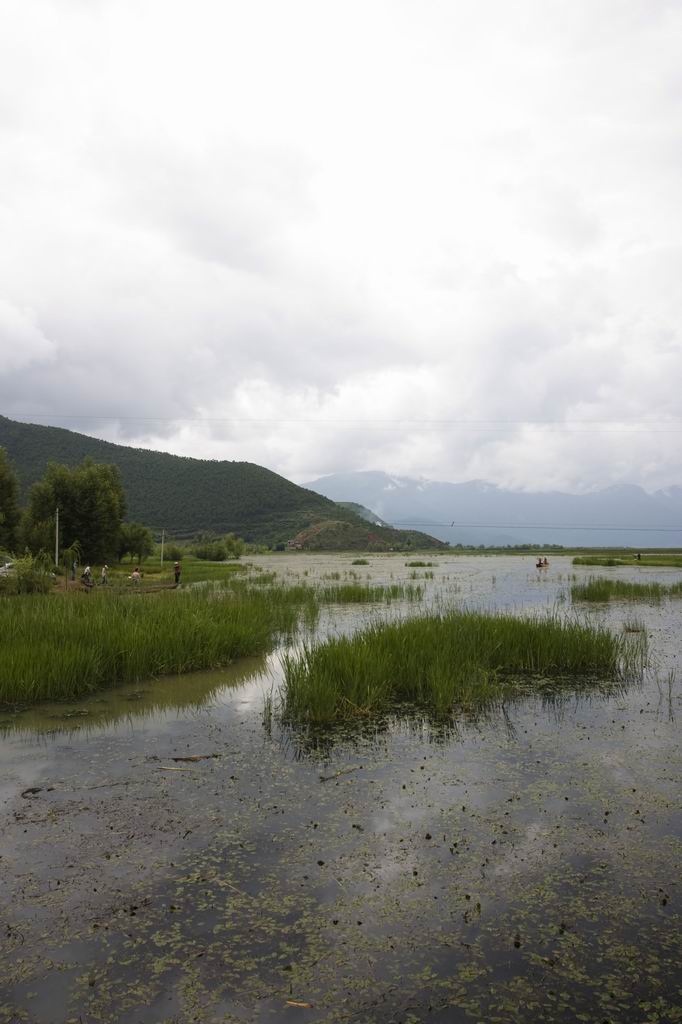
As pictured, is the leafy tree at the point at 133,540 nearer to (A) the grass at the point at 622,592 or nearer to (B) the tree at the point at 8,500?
(B) the tree at the point at 8,500

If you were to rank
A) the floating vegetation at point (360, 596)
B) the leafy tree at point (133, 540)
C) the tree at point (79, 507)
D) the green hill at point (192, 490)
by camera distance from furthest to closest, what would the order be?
the green hill at point (192, 490)
the leafy tree at point (133, 540)
the tree at point (79, 507)
the floating vegetation at point (360, 596)

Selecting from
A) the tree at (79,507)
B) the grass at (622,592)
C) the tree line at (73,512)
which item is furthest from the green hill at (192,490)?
the grass at (622,592)

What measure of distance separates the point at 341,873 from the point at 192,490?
123 m

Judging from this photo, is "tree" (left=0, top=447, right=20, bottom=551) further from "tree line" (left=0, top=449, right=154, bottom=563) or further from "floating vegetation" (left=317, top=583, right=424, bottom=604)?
"floating vegetation" (left=317, top=583, right=424, bottom=604)

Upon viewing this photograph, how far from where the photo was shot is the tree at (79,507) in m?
50.1

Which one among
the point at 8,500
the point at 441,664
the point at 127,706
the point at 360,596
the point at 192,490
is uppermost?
the point at 192,490

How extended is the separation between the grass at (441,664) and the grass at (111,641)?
7.71 feet

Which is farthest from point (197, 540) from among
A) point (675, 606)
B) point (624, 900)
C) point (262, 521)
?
point (624, 900)

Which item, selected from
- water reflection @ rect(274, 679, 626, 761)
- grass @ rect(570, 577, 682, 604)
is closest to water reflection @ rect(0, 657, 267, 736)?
water reflection @ rect(274, 679, 626, 761)

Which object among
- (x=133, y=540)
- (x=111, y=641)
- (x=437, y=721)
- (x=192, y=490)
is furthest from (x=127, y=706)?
(x=192, y=490)

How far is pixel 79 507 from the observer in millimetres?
51094

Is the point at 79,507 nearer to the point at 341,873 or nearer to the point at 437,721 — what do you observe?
the point at 437,721

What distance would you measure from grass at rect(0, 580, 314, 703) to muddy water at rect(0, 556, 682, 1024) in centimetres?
156

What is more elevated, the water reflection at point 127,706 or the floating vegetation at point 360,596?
the floating vegetation at point 360,596
